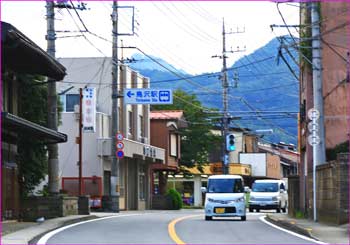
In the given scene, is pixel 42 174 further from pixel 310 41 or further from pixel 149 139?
pixel 149 139

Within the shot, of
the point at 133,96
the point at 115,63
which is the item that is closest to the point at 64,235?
the point at 133,96

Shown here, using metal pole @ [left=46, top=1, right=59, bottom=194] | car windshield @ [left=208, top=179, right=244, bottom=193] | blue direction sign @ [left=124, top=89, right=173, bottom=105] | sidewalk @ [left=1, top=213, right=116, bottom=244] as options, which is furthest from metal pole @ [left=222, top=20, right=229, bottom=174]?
sidewalk @ [left=1, top=213, right=116, bottom=244]

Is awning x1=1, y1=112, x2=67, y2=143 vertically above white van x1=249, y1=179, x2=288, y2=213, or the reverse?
awning x1=1, y1=112, x2=67, y2=143

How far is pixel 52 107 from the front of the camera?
90.6 feet

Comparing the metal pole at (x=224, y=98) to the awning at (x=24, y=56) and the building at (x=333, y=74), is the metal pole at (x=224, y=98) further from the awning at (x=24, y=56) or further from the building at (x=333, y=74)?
the awning at (x=24, y=56)

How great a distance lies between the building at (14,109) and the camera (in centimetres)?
2277

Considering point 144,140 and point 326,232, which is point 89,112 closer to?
point 144,140

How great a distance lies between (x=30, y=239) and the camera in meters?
17.2

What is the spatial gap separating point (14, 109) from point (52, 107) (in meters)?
1.74

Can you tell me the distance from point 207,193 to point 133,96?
7.92 meters

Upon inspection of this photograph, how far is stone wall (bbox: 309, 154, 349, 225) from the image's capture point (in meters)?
22.2

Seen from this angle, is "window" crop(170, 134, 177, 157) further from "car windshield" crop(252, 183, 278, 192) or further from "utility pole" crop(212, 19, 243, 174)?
"car windshield" crop(252, 183, 278, 192)

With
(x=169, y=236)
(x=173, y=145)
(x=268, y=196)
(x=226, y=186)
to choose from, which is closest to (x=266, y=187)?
(x=268, y=196)

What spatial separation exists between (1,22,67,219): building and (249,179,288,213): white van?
20.5 metres
